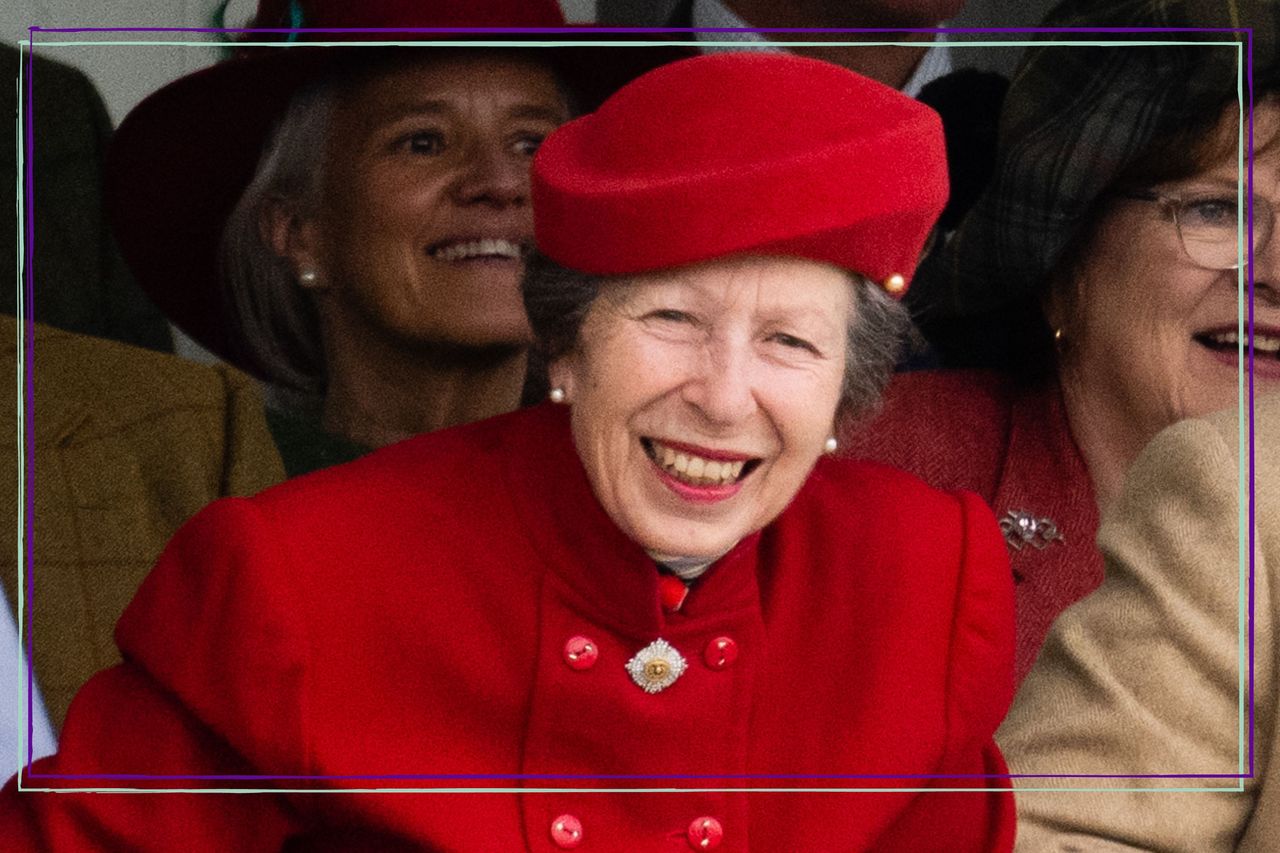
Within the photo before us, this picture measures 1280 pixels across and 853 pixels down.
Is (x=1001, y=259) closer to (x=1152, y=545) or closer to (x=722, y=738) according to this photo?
(x=1152, y=545)

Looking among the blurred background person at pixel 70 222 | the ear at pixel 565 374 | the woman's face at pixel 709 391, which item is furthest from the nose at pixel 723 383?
the blurred background person at pixel 70 222

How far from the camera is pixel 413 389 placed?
210 cm

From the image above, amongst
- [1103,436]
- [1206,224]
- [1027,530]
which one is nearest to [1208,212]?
[1206,224]

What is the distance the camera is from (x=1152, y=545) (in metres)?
1.66

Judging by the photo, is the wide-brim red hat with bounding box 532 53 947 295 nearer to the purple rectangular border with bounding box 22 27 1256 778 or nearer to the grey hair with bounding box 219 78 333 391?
the purple rectangular border with bounding box 22 27 1256 778

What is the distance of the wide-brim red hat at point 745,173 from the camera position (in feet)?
4.70

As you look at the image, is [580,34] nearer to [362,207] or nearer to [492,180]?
[492,180]

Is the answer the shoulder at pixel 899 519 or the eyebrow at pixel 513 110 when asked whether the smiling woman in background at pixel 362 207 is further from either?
the shoulder at pixel 899 519

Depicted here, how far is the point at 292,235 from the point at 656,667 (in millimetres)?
811

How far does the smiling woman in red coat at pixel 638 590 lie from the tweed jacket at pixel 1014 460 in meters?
0.40

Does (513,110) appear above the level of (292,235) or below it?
above

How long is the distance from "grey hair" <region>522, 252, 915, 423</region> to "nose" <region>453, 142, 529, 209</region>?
51 cm

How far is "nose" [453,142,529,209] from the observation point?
2.07 meters

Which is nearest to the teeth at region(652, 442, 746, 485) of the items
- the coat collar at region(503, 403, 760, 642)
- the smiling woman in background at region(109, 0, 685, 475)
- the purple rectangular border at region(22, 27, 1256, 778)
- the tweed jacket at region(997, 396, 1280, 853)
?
the coat collar at region(503, 403, 760, 642)
